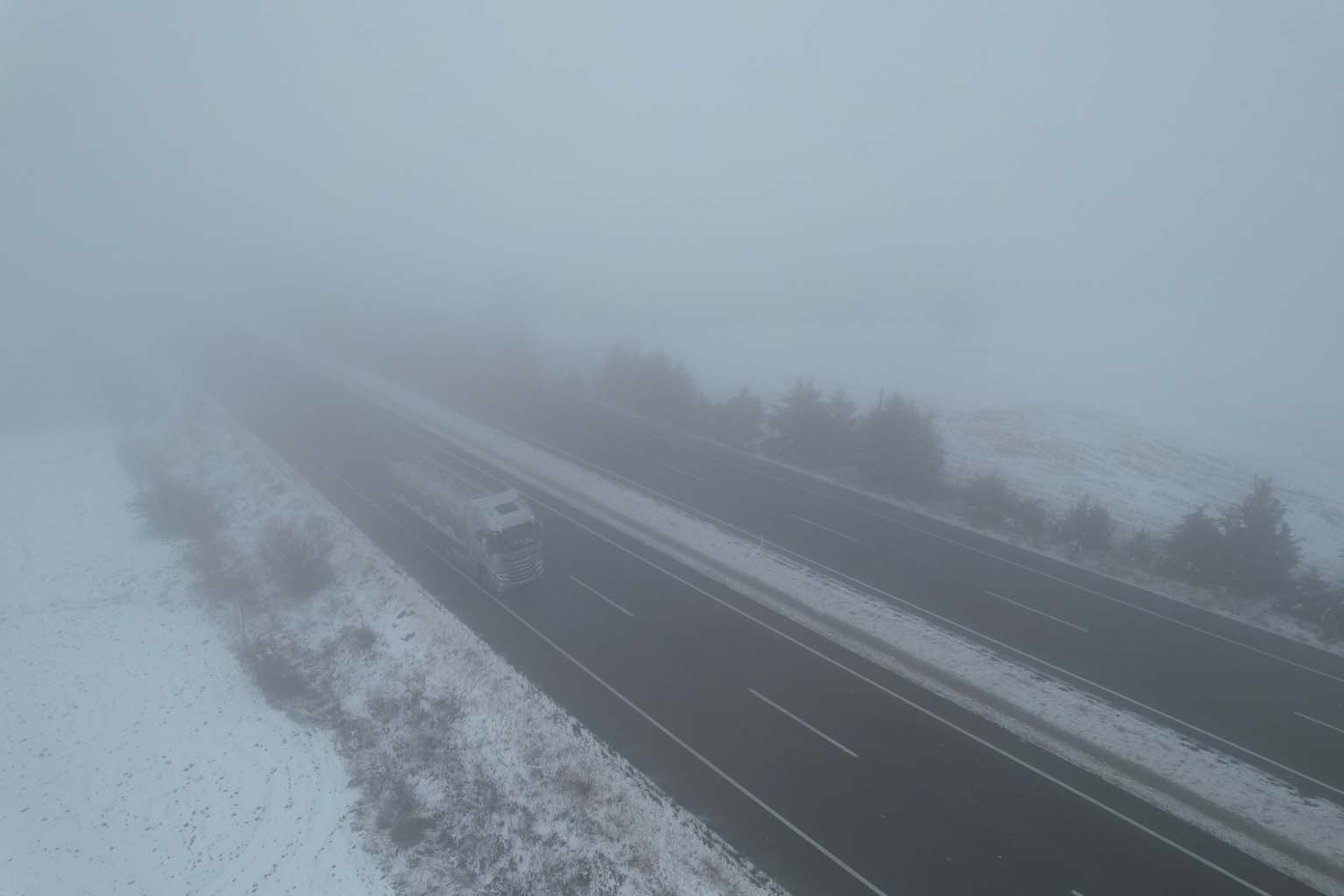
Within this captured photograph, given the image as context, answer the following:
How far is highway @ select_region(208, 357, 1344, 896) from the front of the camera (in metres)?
15.3

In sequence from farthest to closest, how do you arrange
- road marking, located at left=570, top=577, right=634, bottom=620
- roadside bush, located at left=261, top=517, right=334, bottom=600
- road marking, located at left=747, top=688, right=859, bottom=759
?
roadside bush, located at left=261, top=517, right=334, bottom=600
road marking, located at left=570, top=577, right=634, bottom=620
road marking, located at left=747, top=688, right=859, bottom=759

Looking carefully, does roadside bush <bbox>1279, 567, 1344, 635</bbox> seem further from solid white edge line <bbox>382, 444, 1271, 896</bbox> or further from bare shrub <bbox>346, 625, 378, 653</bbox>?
bare shrub <bbox>346, 625, 378, 653</bbox>

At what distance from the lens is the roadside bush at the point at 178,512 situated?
115ft

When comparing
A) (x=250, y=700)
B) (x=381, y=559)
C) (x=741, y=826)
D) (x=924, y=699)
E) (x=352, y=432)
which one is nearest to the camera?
(x=741, y=826)

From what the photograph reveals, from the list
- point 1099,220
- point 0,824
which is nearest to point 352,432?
point 0,824

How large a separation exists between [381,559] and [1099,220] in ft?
744

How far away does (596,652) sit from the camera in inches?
893

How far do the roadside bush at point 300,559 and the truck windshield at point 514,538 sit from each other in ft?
31.9

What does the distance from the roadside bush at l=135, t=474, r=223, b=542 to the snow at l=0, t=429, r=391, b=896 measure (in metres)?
2.12

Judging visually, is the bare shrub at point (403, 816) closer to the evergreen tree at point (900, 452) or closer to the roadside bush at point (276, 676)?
the roadside bush at point (276, 676)

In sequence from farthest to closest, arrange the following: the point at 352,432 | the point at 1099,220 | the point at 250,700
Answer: the point at 1099,220
the point at 352,432
the point at 250,700

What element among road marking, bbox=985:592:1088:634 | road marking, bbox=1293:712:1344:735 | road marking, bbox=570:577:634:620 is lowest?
road marking, bbox=570:577:634:620

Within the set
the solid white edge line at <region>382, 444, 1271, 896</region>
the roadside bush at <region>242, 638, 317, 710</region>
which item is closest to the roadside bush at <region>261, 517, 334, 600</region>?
the roadside bush at <region>242, 638, 317, 710</region>

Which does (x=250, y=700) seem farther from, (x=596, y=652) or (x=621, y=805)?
(x=621, y=805)
